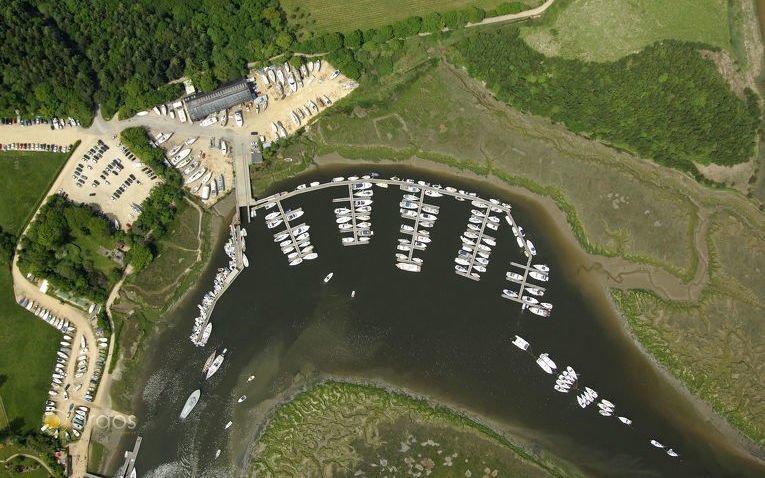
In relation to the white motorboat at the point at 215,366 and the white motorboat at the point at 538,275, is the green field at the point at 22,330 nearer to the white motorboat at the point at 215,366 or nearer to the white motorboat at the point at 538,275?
the white motorboat at the point at 215,366

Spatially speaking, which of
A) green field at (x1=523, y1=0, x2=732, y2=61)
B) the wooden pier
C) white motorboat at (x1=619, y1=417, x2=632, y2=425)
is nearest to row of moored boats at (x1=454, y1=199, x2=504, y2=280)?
the wooden pier

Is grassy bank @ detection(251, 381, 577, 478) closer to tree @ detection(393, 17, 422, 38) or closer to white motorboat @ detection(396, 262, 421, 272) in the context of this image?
white motorboat @ detection(396, 262, 421, 272)

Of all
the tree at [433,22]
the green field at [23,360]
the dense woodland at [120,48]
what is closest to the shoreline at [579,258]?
the tree at [433,22]

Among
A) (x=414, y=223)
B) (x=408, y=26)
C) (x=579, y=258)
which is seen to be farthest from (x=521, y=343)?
(x=408, y=26)

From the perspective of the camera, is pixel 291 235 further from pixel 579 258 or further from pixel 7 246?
pixel 579 258

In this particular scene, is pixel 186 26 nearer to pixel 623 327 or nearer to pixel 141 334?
pixel 141 334

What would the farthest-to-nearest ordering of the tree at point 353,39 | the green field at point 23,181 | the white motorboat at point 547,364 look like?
the tree at point 353,39
the green field at point 23,181
the white motorboat at point 547,364
